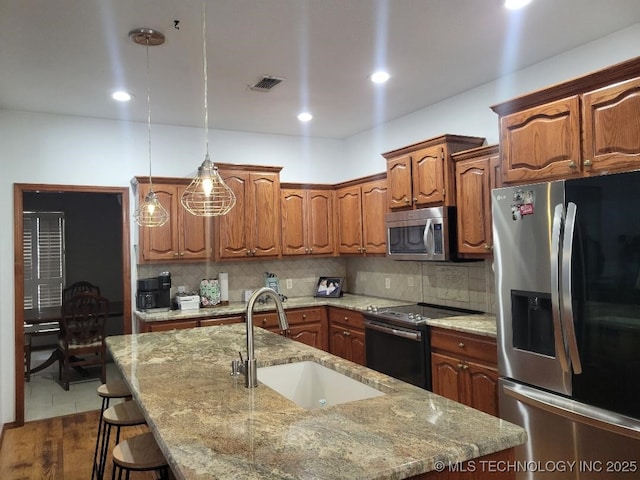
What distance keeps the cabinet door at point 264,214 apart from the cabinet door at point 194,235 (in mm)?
426

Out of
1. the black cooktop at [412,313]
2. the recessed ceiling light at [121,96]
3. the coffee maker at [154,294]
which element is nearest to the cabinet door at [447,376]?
the black cooktop at [412,313]

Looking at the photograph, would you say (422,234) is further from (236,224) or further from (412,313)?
(236,224)

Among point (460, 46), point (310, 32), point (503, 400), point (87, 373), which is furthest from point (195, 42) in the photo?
point (87, 373)

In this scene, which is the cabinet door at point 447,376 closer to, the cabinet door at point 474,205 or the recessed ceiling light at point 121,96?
the cabinet door at point 474,205

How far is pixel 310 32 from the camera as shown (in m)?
2.81

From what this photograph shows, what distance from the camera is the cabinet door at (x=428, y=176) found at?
148 inches

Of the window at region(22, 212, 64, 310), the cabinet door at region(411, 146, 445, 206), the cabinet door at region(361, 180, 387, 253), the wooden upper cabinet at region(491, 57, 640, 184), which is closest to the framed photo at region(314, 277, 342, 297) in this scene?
the cabinet door at region(361, 180, 387, 253)

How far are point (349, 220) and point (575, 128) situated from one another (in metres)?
2.88

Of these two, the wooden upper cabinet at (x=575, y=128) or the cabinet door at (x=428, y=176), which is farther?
the cabinet door at (x=428, y=176)

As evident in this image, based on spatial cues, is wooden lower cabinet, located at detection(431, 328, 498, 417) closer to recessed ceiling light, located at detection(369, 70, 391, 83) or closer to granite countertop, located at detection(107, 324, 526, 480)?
granite countertop, located at detection(107, 324, 526, 480)

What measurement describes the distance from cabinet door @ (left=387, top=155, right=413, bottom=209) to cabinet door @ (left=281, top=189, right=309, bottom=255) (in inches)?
47.6

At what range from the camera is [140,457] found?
1.96 meters

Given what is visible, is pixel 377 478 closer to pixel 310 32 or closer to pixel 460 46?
pixel 310 32

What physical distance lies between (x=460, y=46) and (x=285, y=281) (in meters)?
3.17
